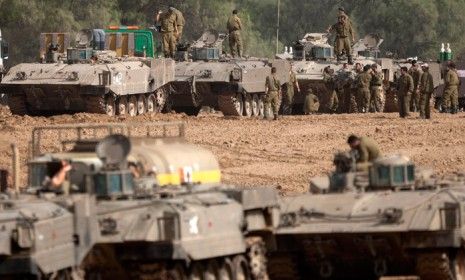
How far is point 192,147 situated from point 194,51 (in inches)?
881

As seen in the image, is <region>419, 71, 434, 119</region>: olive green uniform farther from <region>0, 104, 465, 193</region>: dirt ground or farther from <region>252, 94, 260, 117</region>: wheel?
<region>252, 94, 260, 117</region>: wheel

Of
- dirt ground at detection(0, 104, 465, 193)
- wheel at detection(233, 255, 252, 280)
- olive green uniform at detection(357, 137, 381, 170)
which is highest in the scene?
olive green uniform at detection(357, 137, 381, 170)

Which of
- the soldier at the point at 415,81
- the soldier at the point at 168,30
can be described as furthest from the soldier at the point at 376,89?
the soldier at the point at 168,30

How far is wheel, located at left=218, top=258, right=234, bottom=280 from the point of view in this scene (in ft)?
54.6

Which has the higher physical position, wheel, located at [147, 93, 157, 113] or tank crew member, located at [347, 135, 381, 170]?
tank crew member, located at [347, 135, 381, 170]

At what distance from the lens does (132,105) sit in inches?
1496

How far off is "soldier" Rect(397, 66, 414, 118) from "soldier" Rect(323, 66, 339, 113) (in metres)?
2.35

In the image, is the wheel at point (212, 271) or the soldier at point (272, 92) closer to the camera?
the wheel at point (212, 271)

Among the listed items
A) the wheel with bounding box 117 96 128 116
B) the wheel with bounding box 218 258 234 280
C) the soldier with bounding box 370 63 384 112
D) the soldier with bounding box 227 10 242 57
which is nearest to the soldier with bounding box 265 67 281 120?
the wheel with bounding box 117 96 128 116

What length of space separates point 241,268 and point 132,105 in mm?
21097

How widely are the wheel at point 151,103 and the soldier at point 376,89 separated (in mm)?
5477

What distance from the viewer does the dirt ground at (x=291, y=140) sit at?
28.2 meters

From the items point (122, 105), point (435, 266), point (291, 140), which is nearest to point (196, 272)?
point (435, 266)

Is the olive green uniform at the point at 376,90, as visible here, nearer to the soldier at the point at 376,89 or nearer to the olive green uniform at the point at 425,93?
the soldier at the point at 376,89
